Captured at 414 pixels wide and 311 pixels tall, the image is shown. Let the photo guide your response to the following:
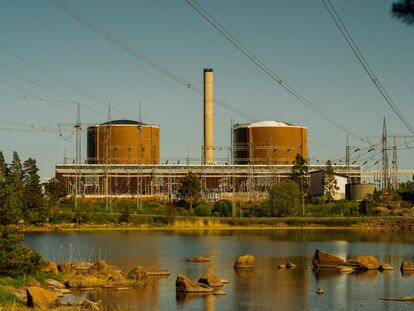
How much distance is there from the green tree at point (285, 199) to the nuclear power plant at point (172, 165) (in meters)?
17.5

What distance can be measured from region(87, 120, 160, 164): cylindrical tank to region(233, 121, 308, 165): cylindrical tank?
1344cm

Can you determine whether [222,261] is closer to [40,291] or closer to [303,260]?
[303,260]

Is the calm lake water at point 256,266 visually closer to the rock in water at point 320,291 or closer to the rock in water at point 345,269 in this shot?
the rock in water at point 320,291

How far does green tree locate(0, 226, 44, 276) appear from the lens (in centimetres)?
2759

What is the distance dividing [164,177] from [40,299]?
84577 mm

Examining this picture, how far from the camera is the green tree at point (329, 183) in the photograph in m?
95.1

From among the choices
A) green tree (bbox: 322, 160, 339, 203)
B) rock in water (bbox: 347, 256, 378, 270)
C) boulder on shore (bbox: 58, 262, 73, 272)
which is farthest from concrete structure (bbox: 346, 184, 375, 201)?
boulder on shore (bbox: 58, 262, 73, 272)

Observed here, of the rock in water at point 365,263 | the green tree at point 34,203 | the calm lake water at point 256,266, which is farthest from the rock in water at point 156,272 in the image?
the green tree at point 34,203

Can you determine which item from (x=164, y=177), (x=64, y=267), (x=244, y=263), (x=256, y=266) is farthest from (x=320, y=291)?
(x=164, y=177)

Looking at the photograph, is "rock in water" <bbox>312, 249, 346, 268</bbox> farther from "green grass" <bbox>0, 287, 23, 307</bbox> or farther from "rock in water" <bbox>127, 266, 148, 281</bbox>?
"green grass" <bbox>0, 287, 23, 307</bbox>

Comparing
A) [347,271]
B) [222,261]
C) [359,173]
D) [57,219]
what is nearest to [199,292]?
[347,271]

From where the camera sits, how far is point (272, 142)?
111250 millimetres

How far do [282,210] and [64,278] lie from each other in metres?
55.3

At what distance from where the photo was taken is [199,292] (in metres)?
28.7
